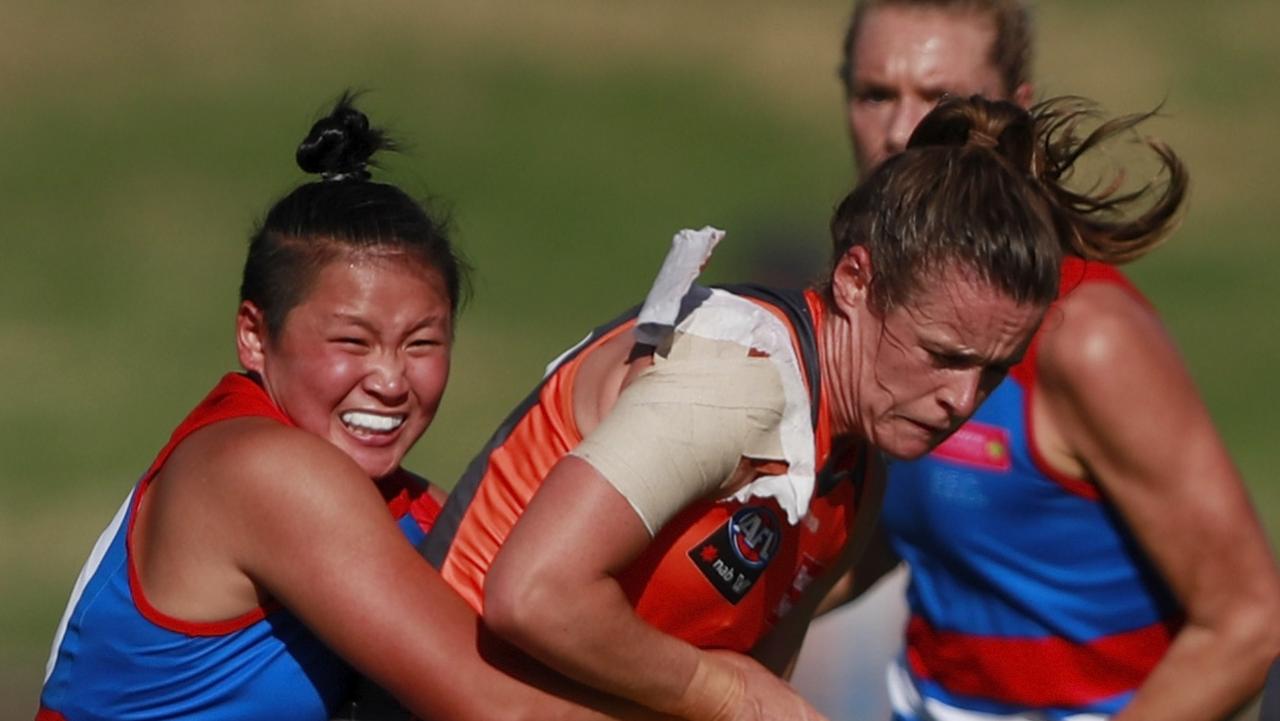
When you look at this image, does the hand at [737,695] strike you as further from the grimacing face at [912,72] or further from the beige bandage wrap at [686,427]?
the grimacing face at [912,72]

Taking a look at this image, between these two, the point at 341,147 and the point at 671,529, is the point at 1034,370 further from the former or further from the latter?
the point at 341,147

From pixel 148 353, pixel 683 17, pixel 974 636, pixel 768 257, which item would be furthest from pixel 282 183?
pixel 974 636

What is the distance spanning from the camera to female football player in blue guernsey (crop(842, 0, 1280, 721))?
11.9 ft

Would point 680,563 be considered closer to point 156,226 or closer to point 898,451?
point 898,451

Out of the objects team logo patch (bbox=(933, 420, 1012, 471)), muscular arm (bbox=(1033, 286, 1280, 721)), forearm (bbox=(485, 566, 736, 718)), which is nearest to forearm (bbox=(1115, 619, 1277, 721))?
muscular arm (bbox=(1033, 286, 1280, 721))

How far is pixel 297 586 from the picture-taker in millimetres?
3109

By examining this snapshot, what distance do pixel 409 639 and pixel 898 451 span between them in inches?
30.4

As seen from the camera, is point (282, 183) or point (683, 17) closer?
point (282, 183)

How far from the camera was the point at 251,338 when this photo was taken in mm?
3486

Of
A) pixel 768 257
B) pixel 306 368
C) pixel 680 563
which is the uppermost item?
pixel 306 368

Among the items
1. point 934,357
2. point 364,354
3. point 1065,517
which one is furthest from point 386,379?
point 1065,517

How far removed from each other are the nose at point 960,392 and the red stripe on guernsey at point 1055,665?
3.09ft

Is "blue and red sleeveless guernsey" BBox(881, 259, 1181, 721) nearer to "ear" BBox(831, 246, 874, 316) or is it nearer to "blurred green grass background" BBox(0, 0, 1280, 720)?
"ear" BBox(831, 246, 874, 316)

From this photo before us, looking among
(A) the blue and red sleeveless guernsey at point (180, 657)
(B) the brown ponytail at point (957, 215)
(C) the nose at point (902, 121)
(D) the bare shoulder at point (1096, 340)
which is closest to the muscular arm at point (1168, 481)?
(D) the bare shoulder at point (1096, 340)
